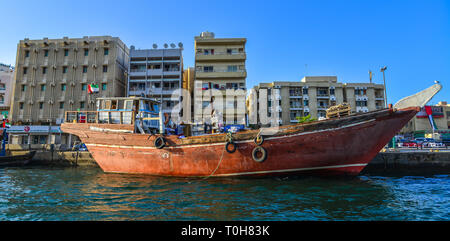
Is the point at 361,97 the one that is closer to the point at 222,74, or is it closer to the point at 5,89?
the point at 222,74

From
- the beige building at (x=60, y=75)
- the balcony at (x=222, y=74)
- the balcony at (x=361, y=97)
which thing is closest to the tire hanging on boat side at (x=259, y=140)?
the balcony at (x=222, y=74)

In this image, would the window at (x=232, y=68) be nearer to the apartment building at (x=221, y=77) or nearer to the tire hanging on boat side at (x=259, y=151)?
the apartment building at (x=221, y=77)

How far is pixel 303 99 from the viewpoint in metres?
39.4

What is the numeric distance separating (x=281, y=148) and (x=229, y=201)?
12.1 feet

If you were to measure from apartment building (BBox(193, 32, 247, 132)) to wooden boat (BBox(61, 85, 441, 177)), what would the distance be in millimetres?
19896

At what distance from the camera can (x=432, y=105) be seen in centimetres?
4519

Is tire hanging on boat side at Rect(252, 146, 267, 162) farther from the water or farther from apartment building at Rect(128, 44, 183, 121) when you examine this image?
apartment building at Rect(128, 44, 183, 121)

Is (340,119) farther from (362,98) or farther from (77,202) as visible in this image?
(362,98)

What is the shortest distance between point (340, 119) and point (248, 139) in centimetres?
377

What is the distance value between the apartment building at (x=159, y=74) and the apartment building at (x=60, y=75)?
2.70 m

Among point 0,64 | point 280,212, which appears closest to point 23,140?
point 0,64

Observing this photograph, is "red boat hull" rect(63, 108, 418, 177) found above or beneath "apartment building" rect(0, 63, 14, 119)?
beneath

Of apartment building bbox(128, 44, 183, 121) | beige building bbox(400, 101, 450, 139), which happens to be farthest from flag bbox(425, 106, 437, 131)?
apartment building bbox(128, 44, 183, 121)

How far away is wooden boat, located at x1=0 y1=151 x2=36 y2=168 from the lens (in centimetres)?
1656
